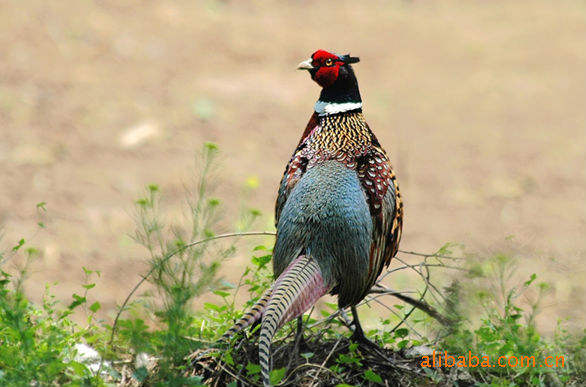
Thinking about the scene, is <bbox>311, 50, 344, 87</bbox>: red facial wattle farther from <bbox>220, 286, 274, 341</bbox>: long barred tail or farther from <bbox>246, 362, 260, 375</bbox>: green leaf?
<bbox>246, 362, 260, 375</bbox>: green leaf

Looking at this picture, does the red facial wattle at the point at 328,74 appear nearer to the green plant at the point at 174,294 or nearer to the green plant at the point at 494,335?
the green plant at the point at 174,294

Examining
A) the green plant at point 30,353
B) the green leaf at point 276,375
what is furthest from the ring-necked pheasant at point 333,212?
the green plant at point 30,353

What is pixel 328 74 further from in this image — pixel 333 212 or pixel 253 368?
pixel 253 368

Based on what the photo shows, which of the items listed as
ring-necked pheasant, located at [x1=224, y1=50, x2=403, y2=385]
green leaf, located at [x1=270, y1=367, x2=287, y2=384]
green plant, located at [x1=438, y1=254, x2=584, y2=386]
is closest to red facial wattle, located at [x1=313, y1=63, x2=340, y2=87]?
ring-necked pheasant, located at [x1=224, y1=50, x2=403, y2=385]

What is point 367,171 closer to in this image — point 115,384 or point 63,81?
point 115,384

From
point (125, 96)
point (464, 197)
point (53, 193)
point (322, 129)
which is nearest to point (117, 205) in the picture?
point (53, 193)

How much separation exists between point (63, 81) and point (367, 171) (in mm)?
6721

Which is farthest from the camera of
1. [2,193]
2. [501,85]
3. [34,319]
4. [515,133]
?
[501,85]

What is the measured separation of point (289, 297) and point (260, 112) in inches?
253

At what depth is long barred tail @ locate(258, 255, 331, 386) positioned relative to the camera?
3252 mm

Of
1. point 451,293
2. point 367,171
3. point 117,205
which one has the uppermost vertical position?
point 367,171

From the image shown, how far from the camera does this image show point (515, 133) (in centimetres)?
972

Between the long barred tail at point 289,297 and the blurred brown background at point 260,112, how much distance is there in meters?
2.30

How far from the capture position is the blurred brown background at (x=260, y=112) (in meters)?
7.78
